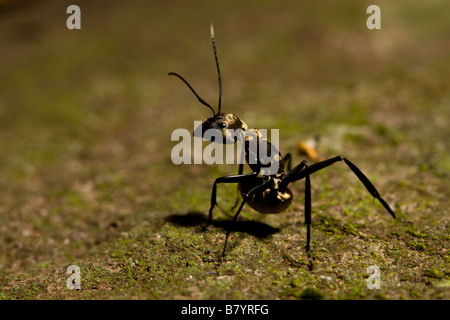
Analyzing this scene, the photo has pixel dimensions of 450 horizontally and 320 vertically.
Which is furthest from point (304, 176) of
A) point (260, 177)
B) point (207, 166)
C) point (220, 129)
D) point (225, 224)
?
point (207, 166)

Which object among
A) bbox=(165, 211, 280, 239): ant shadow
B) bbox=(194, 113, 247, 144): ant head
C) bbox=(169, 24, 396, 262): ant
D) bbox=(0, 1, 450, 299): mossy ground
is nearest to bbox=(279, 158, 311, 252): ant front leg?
bbox=(169, 24, 396, 262): ant

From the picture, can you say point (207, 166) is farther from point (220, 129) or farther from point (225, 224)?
point (220, 129)

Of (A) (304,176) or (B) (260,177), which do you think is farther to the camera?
(B) (260,177)

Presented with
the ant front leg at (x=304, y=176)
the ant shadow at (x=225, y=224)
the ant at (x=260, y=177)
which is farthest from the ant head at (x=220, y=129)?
the ant shadow at (x=225, y=224)

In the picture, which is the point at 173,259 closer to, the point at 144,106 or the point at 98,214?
the point at 98,214

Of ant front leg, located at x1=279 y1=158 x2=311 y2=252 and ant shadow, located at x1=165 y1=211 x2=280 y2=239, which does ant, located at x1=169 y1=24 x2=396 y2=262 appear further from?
ant shadow, located at x1=165 y1=211 x2=280 y2=239

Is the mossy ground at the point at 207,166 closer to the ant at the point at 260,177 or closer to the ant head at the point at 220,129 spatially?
the ant at the point at 260,177
